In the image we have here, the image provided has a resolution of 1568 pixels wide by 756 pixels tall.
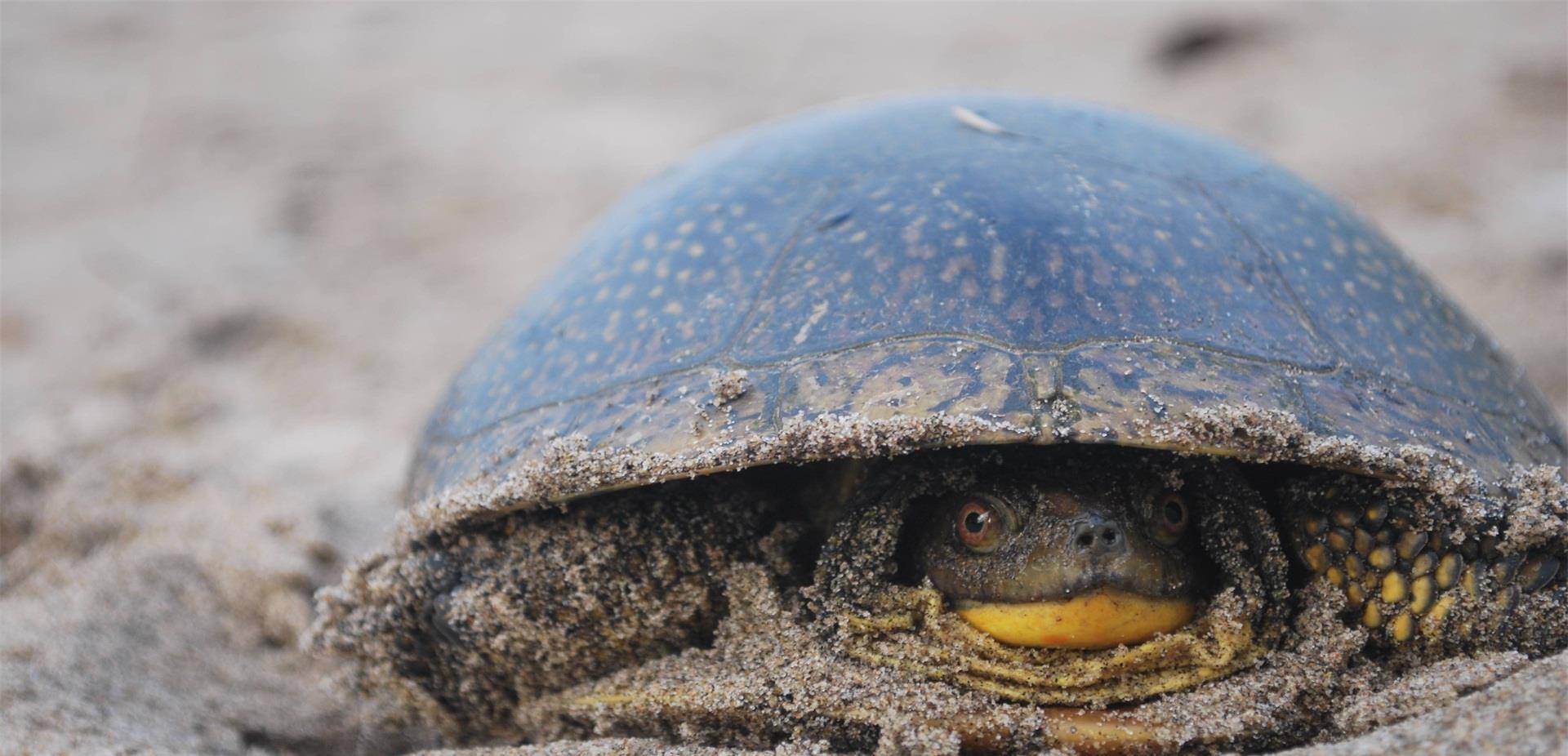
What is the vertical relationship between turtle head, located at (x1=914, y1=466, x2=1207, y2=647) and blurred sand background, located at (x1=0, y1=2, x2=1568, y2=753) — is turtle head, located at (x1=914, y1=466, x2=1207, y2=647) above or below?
below

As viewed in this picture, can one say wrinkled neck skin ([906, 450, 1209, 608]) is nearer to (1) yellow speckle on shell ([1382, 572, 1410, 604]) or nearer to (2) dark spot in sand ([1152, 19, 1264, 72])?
(1) yellow speckle on shell ([1382, 572, 1410, 604])

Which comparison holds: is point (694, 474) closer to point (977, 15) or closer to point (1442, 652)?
point (1442, 652)

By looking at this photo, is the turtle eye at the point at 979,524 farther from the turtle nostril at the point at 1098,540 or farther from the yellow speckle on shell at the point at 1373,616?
the yellow speckle on shell at the point at 1373,616

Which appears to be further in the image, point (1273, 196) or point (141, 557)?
point (141, 557)

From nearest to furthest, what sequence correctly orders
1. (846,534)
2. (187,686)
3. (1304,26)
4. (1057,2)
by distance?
1. (846,534)
2. (187,686)
3. (1304,26)
4. (1057,2)

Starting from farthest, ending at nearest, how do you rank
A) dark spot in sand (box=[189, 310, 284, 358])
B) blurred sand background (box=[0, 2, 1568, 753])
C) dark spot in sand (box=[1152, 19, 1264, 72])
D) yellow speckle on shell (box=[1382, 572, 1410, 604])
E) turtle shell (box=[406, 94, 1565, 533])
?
dark spot in sand (box=[1152, 19, 1264, 72]) < dark spot in sand (box=[189, 310, 284, 358]) < blurred sand background (box=[0, 2, 1568, 753]) < yellow speckle on shell (box=[1382, 572, 1410, 604]) < turtle shell (box=[406, 94, 1565, 533])

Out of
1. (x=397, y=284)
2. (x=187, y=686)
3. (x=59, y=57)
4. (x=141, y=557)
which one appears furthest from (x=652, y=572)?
(x=59, y=57)

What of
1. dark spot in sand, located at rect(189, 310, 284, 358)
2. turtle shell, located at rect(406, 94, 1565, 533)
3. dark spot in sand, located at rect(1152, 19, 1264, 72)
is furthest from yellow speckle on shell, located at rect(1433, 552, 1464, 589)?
dark spot in sand, located at rect(1152, 19, 1264, 72)
